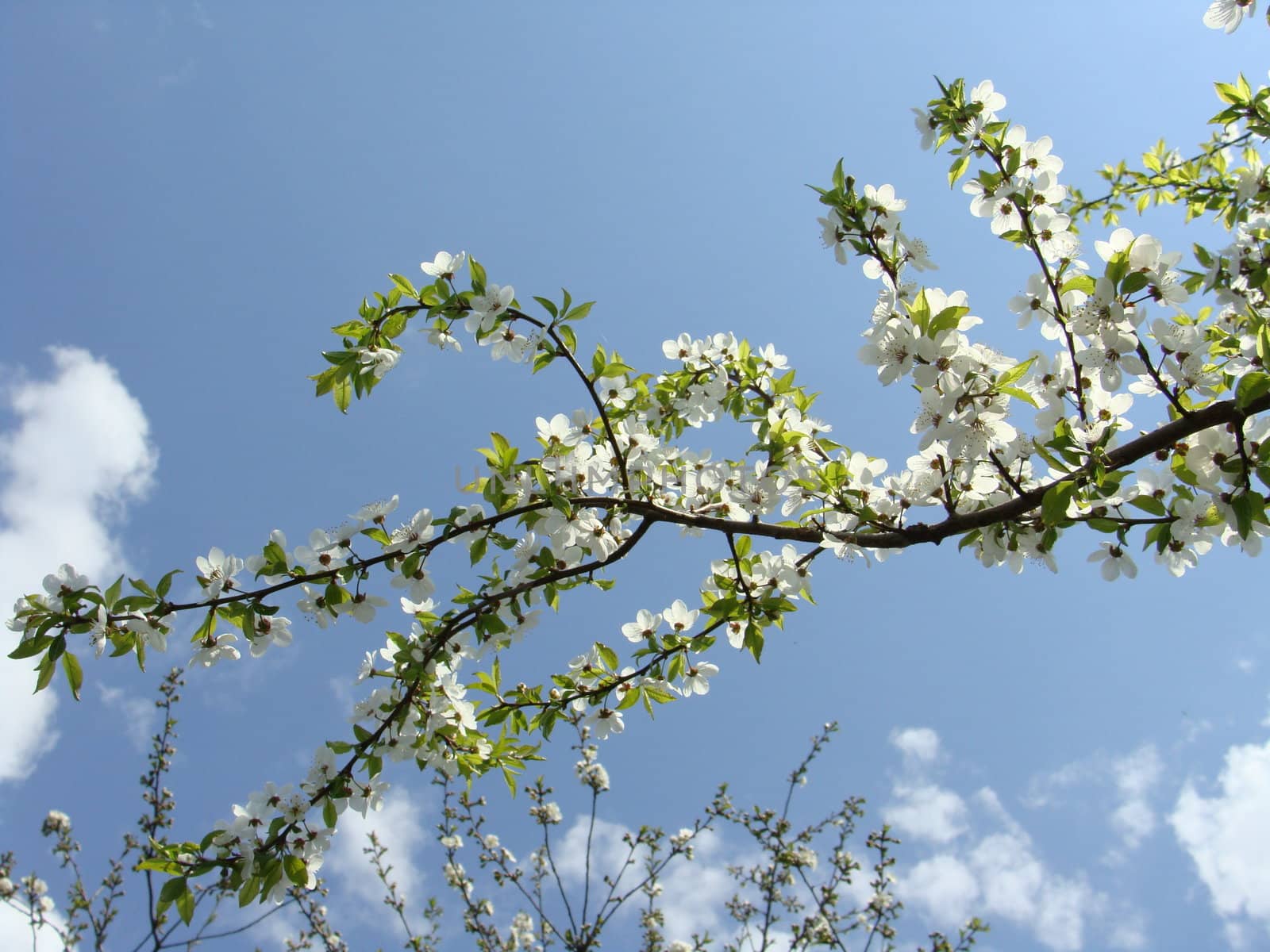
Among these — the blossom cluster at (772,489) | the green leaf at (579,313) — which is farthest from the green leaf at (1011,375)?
the green leaf at (579,313)

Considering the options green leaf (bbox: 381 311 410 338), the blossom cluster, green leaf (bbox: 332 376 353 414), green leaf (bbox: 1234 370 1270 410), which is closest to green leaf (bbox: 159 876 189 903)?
the blossom cluster

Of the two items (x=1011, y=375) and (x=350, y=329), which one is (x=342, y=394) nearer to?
(x=350, y=329)

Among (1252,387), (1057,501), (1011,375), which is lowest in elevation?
(1057,501)

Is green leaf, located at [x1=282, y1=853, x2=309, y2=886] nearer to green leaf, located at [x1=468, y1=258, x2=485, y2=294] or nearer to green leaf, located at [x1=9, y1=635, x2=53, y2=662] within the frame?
green leaf, located at [x1=9, y1=635, x2=53, y2=662]

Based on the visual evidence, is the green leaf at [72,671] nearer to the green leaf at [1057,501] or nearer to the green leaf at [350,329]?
the green leaf at [350,329]

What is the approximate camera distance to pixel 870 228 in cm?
271

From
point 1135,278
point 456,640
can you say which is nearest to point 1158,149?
point 1135,278

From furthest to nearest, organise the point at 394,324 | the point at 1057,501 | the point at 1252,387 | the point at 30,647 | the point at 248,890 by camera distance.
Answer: the point at 394,324 < the point at 248,890 < the point at 30,647 < the point at 1057,501 < the point at 1252,387

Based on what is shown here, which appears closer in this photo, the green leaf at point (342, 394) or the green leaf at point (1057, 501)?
the green leaf at point (1057, 501)

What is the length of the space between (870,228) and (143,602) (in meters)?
2.86

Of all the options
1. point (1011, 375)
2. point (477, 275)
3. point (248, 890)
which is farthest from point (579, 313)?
point (248, 890)

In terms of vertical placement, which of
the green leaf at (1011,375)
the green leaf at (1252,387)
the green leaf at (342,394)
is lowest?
the green leaf at (1252,387)

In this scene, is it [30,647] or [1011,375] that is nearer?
[1011,375]

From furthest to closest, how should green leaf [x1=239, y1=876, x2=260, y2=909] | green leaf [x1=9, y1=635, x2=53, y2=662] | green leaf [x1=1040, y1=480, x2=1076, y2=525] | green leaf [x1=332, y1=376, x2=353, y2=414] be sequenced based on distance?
green leaf [x1=332, y1=376, x2=353, y2=414] → green leaf [x1=239, y1=876, x2=260, y2=909] → green leaf [x1=9, y1=635, x2=53, y2=662] → green leaf [x1=1040, y1=480, x2=1076, y2=525]
